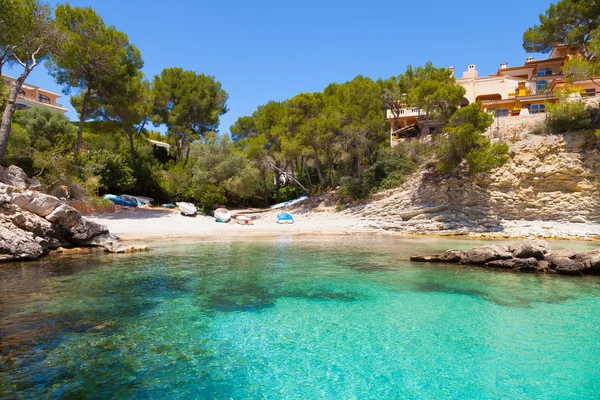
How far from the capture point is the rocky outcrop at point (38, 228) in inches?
484

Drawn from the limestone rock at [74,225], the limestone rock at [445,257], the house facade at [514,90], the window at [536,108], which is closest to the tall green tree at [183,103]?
the house facade at [514,90]

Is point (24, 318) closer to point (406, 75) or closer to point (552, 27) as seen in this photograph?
point (406, 75)

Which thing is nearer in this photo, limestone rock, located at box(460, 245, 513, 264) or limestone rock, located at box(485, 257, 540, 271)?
limestone rock, located at box(485, 257, 540, 271)

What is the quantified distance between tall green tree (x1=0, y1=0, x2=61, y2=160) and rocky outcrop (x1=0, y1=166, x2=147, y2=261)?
429 cm

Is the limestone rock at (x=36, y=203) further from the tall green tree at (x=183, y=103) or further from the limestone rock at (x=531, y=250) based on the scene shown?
the tall green tree at (x=183, y=103)

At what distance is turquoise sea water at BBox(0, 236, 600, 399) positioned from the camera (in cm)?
468

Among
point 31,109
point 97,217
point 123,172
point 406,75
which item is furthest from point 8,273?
point 406,75

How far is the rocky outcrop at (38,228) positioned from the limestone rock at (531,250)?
1604 cm

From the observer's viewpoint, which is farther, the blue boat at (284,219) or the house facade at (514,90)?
the house facade at (514,90)

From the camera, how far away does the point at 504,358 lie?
18.3 feet

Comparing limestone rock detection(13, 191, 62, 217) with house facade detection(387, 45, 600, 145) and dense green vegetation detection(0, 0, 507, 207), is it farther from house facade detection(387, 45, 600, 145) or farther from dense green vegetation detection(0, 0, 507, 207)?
house facade detection(387, 45, 600, 145)

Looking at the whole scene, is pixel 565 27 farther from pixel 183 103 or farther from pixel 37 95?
pixel 37 95

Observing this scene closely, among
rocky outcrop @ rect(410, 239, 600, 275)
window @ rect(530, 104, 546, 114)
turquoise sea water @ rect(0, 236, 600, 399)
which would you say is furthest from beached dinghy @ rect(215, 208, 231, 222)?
window @ rect(530, 104, 546, 114)

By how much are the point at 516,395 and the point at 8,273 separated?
13.5 m
